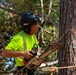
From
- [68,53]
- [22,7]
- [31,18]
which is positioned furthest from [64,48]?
[22,7]

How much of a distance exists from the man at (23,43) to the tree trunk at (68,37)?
0.98ft

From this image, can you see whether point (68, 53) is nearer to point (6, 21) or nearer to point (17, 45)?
point (17, 45)

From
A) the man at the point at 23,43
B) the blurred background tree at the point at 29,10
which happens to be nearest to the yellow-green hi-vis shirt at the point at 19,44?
the man at the point at 23,43

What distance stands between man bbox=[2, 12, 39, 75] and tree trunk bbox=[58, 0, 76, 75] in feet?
0.98

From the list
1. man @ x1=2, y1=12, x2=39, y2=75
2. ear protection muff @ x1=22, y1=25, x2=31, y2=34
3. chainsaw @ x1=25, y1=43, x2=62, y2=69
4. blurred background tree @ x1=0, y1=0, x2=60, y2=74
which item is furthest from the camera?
blurred background tree @ x1=0, y1=0, x2=60, y2=74

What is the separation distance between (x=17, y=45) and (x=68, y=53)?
0.50 metres

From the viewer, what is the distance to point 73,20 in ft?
9.66

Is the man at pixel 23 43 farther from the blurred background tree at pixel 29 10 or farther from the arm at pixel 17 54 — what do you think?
the blurred background tree at pixel 29 10

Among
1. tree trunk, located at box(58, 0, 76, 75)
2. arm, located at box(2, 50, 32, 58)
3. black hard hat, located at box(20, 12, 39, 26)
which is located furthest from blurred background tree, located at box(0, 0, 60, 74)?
arm, located at box(2, 50, 32, 58)

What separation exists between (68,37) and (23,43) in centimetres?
46

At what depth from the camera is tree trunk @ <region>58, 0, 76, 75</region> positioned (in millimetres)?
2902

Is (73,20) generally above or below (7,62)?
above

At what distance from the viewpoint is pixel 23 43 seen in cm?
306

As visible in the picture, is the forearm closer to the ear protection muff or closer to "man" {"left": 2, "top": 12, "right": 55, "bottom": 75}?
"man" {"left": 2, "top": 12, "right": 55, "bottom": 75}
